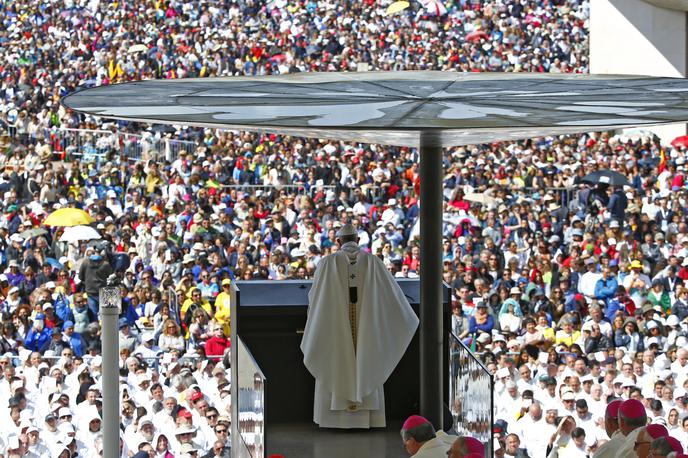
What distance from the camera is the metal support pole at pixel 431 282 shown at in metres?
9.26

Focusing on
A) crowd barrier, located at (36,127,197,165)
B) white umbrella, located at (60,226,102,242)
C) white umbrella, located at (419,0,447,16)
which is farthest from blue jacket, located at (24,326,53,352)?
white umbrella, located at (419,0,447,16)

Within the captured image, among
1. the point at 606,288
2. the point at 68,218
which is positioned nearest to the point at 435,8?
the point at 68,218

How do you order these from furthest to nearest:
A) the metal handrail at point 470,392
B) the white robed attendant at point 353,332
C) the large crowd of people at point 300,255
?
the large crowd of people at point 300,255, the white robed attendant at point 353,332, the metal handrail at point 470,392

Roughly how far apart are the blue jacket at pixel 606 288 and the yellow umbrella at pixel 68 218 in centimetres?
737

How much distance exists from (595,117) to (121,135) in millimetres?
20628

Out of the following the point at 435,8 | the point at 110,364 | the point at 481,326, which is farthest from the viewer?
the point at 435,8

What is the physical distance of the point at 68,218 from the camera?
19.7m

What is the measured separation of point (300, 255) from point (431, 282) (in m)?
9.55

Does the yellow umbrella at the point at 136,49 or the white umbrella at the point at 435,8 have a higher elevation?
the white umbrella at the point at 435,8

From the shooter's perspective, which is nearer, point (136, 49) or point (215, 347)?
point (215, 347)

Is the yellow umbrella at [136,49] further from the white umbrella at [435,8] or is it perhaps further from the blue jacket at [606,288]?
the blue jacket at [606,288]

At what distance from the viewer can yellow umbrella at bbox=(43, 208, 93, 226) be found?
19.6 metres

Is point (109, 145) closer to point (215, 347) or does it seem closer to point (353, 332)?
point (215, 347)

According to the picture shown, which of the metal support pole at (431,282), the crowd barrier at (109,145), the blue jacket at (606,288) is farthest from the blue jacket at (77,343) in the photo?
the crowd barrier at (109,145)
